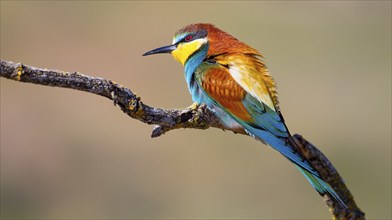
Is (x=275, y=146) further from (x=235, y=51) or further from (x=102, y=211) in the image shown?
(x=102, y=211)

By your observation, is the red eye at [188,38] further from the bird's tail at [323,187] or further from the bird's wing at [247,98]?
the bird's tail at [323,187]

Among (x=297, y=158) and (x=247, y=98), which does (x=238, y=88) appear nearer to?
(x=247, y=98)

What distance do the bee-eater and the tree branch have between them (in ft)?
0.22

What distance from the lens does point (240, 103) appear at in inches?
82.4

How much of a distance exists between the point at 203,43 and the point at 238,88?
21 centimetres

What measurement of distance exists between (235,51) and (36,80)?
2.52 feet

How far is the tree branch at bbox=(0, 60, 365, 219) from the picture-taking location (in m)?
1.44

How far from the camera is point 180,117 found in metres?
1.78

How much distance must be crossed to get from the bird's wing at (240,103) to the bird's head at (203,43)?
0.18ft

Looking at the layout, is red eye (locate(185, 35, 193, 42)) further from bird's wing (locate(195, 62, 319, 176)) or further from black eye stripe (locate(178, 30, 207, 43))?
bird's wing (locate(195, 62, 319, 176))

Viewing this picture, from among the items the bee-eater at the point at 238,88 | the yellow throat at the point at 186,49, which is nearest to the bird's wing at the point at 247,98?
the bee-eater at the point at 238,88

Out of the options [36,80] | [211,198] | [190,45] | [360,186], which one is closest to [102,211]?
[211,198]

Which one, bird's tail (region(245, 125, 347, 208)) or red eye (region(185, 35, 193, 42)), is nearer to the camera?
bird's tail (region(245, 125, 347, 208))

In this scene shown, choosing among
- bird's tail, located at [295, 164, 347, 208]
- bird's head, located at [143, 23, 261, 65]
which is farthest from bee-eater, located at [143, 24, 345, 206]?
bird's tail, located at [295, 164, 347, 208]
